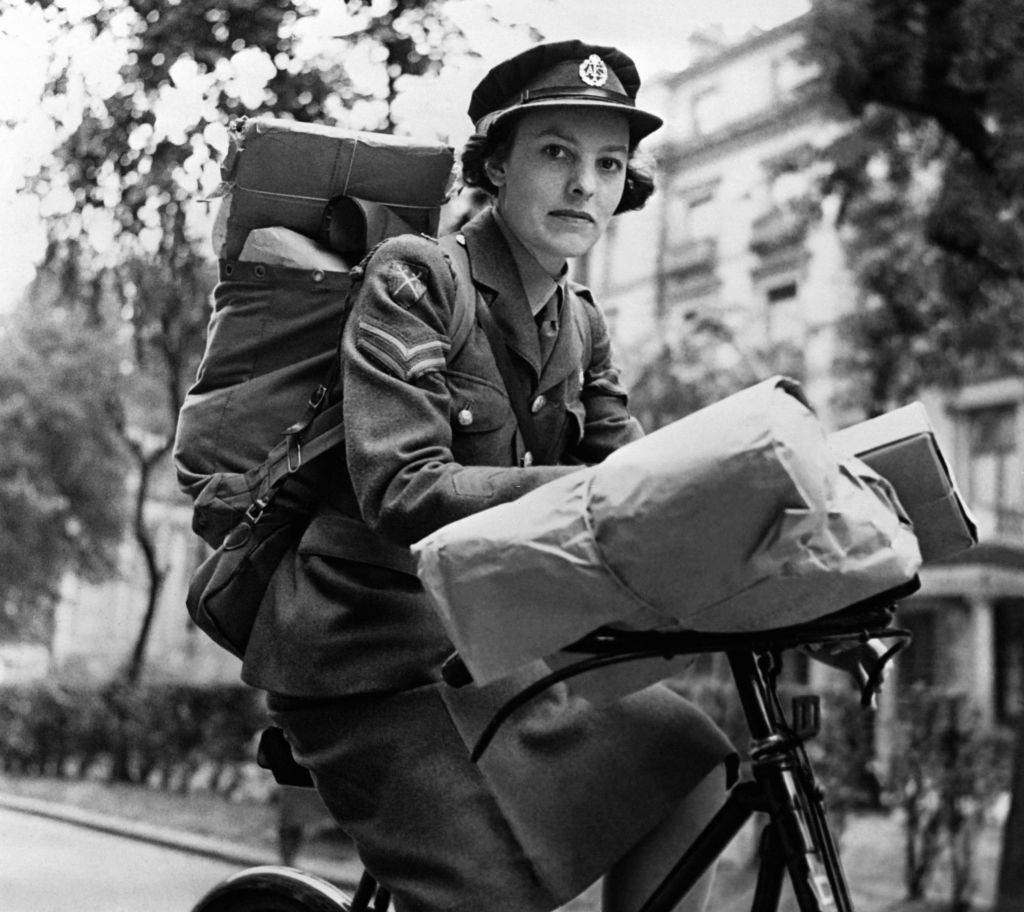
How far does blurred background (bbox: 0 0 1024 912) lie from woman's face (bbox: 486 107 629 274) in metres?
0.29

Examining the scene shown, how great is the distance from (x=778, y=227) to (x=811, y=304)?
2107mm

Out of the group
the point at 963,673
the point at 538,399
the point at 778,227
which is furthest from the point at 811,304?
the point at 538,399

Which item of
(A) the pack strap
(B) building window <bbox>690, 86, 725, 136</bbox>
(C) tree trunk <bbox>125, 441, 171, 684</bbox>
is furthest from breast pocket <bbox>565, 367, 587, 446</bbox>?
(B) building window <bbox>690, 86, 725, 136</bbox>

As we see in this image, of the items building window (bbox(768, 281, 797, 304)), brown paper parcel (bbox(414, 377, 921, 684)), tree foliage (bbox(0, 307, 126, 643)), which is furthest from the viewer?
building window (bbox(768, 281, 797, 304))

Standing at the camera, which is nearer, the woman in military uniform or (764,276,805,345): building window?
the woman in military uniform

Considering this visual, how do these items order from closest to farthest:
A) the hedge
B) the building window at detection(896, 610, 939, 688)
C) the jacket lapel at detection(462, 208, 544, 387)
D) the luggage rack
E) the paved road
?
the luggage rack
the jacket lapel at detection(462, 208, 544, 387)
the paved road
the hedge
the building window at detection(896, 610, 939, 688)

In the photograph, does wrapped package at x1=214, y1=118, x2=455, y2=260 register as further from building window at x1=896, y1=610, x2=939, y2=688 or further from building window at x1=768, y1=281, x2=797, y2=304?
building window at x1=896, y1=610, x2=939, y2=688

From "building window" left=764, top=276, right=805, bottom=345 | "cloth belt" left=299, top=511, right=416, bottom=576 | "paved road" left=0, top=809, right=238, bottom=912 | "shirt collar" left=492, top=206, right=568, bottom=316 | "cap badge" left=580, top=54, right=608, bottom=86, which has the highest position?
"cap badge" left=580, top=54, right=608, bottom=86

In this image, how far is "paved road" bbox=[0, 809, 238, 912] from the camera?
8.84 metres

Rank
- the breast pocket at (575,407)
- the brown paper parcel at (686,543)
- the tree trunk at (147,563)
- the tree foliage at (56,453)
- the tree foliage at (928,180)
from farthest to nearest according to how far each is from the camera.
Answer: the tree foliage at (56,453)
the tree trunk at (147,563)
the tree foliage at (928,180)
the breast pocket at (575,407)
the brown paper parcel at (686,543)

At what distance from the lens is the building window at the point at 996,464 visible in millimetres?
27438

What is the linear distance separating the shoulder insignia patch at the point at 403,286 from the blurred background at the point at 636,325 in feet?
2.18

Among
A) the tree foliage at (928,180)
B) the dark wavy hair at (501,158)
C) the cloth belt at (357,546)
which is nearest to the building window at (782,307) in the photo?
the tree foliage at (928,180)

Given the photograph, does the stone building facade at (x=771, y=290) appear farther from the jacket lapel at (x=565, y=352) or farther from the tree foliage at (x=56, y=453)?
the jacket lapel at (x=565, y=352)
